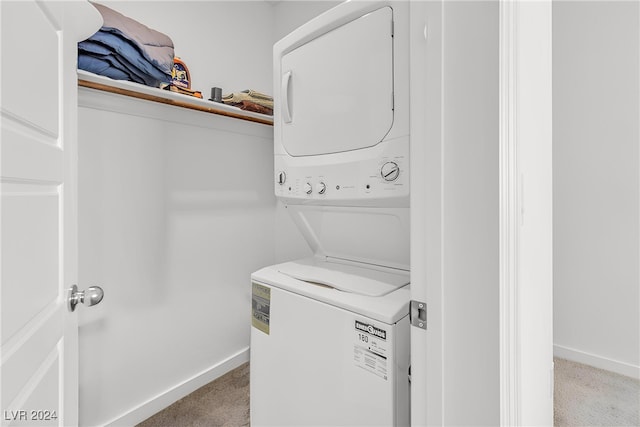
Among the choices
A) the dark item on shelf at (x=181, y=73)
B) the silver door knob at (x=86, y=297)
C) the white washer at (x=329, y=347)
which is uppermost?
the dark item on shelf at (x=181, y=73)

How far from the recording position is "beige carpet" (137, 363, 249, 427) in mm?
1704

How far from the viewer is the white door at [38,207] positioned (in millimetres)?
583

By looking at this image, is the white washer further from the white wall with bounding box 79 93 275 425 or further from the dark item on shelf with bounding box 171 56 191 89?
the dark item on shelf with bounding box 171 56 191 89

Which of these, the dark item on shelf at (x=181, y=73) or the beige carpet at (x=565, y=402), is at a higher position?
the dark item on shelf at (x=181, y=73)

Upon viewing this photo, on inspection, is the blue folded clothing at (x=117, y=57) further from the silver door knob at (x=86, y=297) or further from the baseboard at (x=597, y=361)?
the baseboard at (x=597, y=361)

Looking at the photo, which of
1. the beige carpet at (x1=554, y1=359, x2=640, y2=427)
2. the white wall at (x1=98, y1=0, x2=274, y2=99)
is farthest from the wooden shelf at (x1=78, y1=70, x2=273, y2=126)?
the beige carpet at (x1=554, y1=359, x2=640, y2=427)

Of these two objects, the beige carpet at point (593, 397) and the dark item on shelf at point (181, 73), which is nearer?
the beige carpet at point (593, 397)

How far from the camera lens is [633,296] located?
6.55ft

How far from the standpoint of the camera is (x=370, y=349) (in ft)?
3.43

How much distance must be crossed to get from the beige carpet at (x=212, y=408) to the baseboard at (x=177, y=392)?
0.03 metres

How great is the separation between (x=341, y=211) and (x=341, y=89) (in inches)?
20.5

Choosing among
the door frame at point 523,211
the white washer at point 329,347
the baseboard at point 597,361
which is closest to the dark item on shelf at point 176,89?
the white washer at point 329,347

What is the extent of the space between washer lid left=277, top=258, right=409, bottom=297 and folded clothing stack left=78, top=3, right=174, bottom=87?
1.09 meters

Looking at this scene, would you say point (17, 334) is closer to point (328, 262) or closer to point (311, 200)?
point (311, 200)
